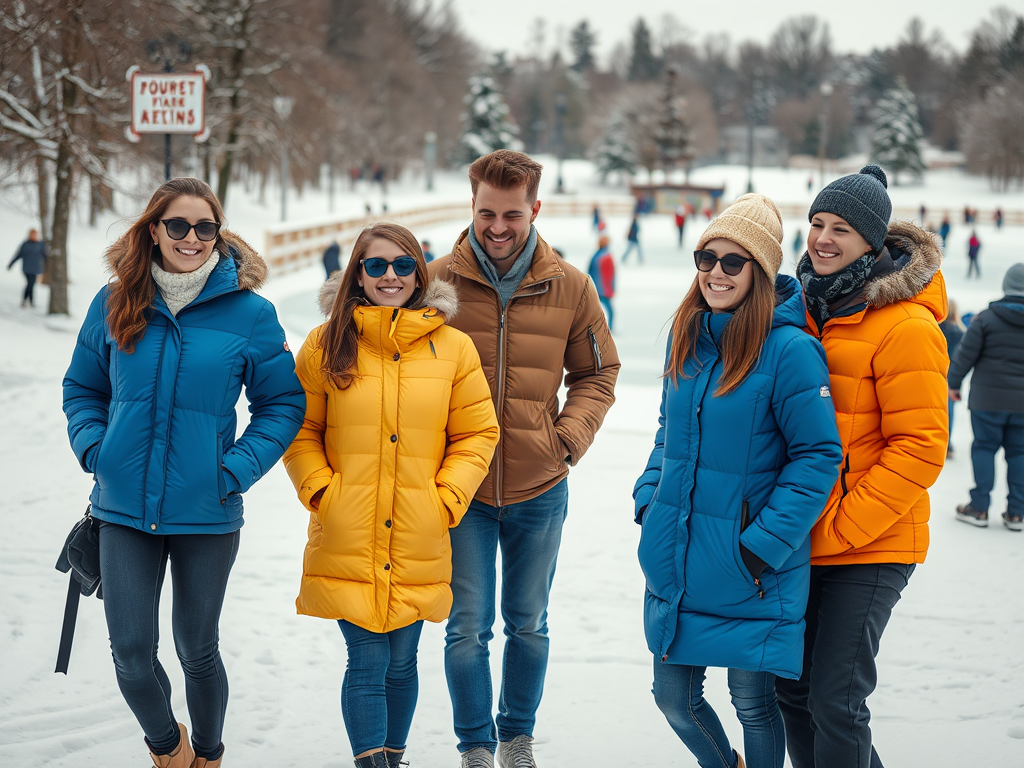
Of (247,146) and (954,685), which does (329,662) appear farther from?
(247,146)

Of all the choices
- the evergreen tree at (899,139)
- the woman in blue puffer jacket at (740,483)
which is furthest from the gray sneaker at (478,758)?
the evergreen tree at (899,139)

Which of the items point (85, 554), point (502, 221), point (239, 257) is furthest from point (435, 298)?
point (85, 554)

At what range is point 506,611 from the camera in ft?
11.0

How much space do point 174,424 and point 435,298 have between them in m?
0.84

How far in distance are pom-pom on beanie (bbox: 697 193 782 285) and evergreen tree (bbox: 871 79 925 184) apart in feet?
221

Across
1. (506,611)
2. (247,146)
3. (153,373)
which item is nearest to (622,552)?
(506,611)

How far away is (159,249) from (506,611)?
1602 millimetres

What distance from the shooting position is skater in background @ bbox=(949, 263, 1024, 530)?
256 inches

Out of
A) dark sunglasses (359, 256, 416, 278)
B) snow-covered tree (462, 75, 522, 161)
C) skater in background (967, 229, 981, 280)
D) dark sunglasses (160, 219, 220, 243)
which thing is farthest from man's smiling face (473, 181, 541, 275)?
snow-covered tree (462, 75, 522, 161)

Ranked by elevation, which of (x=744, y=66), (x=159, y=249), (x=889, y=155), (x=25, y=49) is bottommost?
(x=159, y=249)

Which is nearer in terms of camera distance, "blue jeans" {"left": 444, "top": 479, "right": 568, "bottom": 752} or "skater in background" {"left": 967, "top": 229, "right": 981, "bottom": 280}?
"blue jeans" {"left": 444, "top": 479, "right": 568, "bottom": 752}

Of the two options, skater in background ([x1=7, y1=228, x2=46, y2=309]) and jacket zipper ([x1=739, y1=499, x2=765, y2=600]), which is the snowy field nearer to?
jacket zipper ([x1=739, y1=499, x2=765, y2=600])

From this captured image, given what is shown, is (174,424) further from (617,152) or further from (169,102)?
(617,152)

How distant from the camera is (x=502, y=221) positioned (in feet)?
10.4
